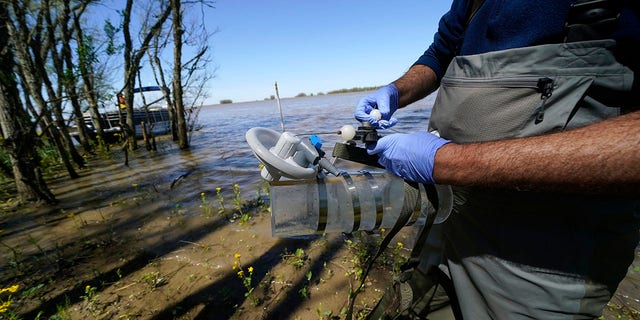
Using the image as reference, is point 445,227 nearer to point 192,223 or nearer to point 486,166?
point 486,166

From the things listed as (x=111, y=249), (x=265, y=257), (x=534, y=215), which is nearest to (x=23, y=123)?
(x=111, y=249)

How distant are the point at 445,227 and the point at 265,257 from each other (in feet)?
8.30

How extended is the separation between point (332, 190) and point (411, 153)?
0.64 metres

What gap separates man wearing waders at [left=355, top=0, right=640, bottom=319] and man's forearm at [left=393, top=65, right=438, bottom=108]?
22.5 inches

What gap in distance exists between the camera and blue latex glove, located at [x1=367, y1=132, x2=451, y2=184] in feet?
4.39

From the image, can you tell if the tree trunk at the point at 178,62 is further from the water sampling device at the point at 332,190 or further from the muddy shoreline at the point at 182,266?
the water sampling device at the point at 332,190

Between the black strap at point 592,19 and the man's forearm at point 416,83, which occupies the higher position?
the black strap at point 592,19

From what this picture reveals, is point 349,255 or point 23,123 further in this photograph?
point 23,123

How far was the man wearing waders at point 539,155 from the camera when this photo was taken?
0.95 metres

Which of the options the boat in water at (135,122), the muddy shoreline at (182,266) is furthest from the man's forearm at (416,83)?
the boat in water at (135,122)

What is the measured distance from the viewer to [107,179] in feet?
27.4

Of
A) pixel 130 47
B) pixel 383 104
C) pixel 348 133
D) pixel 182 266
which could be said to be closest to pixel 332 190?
pixel 348 133

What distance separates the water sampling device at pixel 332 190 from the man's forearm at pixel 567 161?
0.36 meters

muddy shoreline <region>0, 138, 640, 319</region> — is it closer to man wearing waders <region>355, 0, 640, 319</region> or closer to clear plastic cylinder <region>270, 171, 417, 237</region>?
clear plastic cylinder <region>270, 171, 417, 237</region>
